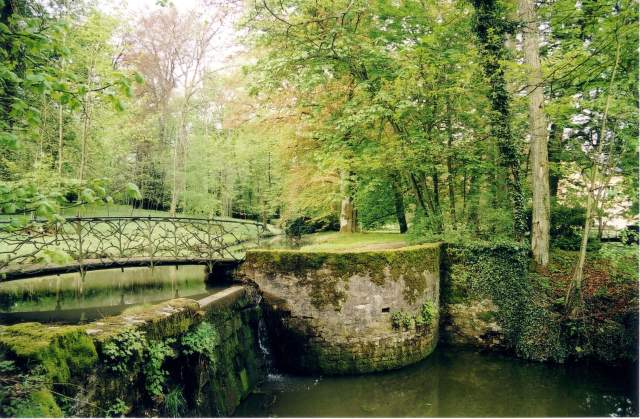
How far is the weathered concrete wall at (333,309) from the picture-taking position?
8539mm

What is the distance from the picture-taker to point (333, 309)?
338 inches

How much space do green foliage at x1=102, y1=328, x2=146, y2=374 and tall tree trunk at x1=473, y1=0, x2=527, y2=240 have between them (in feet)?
31.5

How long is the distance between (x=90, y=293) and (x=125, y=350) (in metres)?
6.13

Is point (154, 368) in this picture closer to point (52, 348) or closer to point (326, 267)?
point (52, 348)

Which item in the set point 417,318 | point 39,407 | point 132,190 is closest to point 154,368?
point 39,407

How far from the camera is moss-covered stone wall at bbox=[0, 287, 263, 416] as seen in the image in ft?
11.3

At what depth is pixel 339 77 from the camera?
12703 mm

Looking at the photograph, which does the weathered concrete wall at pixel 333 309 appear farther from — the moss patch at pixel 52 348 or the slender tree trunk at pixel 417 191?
the moss patch at pixel 52 348

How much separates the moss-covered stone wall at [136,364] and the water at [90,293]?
1973mm

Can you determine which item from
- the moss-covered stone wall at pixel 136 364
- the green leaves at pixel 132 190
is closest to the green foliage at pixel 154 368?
the moss-covered stone wall at pixel 136 364

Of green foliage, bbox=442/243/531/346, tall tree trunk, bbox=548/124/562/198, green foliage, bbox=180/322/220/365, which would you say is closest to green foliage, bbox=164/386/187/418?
green foliage, bbox=180/322/220/365

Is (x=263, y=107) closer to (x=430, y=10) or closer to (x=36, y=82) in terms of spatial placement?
(x=430, y=10)

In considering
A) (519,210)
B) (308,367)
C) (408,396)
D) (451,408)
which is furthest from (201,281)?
(519,210)

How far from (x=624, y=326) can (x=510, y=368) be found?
2850 millimetres
